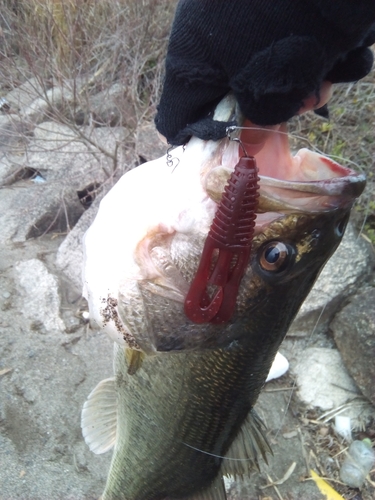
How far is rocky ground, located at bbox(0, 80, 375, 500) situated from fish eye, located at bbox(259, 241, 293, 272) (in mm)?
1856

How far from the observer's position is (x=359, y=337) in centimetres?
268

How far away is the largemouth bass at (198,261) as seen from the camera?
2.68 ft

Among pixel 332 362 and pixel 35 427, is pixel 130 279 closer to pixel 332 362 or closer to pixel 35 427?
pixel 35 427

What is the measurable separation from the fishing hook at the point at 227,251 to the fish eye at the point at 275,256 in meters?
0.04

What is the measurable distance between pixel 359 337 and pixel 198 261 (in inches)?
83.5

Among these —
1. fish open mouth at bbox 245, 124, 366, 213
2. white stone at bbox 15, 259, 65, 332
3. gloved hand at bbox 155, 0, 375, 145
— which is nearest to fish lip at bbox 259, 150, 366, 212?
fish open mouth at bbox 245, 124, 366, 213

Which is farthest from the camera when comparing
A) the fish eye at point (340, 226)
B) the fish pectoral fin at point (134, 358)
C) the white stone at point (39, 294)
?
the white stone at point (39, 294)

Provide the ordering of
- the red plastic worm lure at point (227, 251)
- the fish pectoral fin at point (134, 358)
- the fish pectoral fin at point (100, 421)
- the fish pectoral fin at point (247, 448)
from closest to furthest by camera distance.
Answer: the red plastic worm lure at point (227, 251)
the fish pectoral fin at point (134, 358)
the fish pectoral fin at point (247, 448)
the fish pectoral fin at point (100, 421)

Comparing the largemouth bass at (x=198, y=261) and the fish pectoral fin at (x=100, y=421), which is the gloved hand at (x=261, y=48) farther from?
the fish pectoral fin at (x=100, y=421)

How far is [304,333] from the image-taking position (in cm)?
295

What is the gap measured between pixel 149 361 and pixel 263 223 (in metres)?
0.50

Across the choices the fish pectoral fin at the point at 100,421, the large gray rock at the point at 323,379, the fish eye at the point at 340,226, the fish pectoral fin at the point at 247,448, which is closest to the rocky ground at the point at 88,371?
the large gray rock at the point at 323,379

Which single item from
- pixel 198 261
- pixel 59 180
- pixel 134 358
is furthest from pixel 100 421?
pixel 59 180

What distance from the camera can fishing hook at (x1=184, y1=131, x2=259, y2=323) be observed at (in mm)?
735
